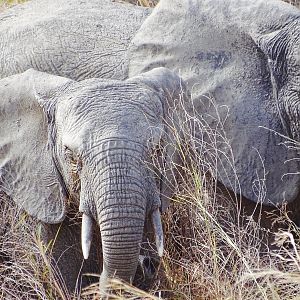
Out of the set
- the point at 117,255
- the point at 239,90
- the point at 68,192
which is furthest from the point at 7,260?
the point at 239,90

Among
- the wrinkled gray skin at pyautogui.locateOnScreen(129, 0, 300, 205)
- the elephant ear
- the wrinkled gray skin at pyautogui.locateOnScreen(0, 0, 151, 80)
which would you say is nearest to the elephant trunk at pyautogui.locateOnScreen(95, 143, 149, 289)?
the elephant ear

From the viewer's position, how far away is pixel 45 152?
4.31 meters

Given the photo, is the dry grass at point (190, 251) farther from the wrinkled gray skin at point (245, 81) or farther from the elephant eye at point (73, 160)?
the elephant eye at point (73, 160)

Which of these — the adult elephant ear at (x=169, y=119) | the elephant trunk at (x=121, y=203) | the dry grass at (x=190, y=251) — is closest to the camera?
the elephant trunk at (x=121, y=203)

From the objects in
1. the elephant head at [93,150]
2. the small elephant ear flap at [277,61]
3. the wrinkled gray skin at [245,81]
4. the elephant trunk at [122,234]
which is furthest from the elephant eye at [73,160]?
the small elephant ear flap at [277,61]

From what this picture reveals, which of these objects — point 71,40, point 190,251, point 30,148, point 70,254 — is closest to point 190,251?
point 190,251

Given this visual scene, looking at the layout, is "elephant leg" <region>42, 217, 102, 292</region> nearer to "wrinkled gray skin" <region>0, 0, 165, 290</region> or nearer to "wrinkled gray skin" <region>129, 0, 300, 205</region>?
"wrinkled gray skin" <region>0, 0, 165, 290</region>

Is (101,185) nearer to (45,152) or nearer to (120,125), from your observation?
(120,125)

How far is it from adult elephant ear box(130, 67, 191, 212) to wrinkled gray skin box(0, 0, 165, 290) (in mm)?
202

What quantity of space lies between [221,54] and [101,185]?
1367 mm

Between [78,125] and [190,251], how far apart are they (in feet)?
2.71

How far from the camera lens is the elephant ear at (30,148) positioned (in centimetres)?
429

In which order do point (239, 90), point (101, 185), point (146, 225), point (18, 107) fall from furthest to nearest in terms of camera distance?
point (239, 90) < point (18, 107) < point (146, 225) < point (101, 185)

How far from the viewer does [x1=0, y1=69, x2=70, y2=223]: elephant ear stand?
169 inches
